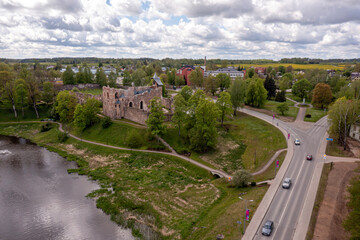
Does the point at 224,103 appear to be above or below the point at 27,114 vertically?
above

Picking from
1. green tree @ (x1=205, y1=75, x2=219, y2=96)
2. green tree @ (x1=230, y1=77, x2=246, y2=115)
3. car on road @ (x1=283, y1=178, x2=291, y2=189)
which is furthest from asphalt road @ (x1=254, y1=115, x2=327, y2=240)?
green tree @ (x1=205, y1=75, x2=219, y2=96)

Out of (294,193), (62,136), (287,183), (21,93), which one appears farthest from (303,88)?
(21,93)

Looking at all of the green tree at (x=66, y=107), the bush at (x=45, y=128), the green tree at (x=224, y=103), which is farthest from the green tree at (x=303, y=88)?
the bush at (x=45, y=128)

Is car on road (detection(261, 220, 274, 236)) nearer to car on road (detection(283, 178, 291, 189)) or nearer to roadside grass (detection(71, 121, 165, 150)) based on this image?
car on road (detection(283, 178, 291, 189))

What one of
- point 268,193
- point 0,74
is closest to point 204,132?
point 268,193

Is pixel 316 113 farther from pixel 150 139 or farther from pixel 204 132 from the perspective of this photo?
pixel 150 139

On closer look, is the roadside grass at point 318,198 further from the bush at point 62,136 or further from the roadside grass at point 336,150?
the bush at point 62,136

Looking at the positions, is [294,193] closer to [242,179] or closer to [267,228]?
[242,179]

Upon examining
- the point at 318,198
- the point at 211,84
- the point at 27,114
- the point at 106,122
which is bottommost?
the point at 27,114
